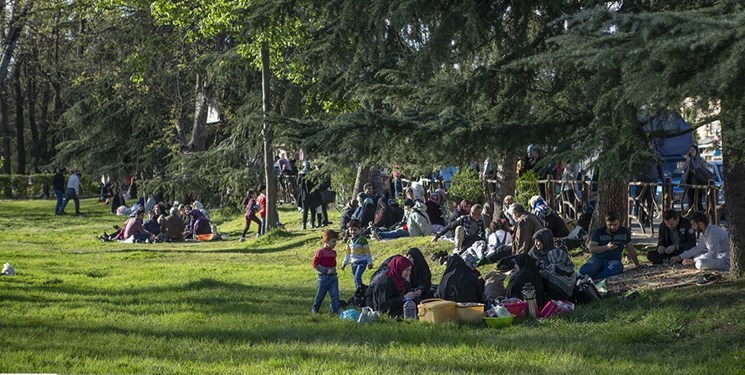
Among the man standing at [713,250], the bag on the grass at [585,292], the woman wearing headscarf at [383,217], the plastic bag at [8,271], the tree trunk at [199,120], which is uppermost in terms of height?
the tree trunk at [199,120]

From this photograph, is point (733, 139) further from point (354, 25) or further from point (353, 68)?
point (353, 68)

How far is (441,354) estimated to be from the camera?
1051cm

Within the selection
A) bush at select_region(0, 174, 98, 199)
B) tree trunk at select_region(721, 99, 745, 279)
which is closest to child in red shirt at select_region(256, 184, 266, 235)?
tree trunk at select_region(721, 99, 745, 279)

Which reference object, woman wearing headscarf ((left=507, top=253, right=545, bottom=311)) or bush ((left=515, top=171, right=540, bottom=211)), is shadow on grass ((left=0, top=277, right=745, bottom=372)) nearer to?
woman wearing headscarf ((left=507, top=253, right=545, bottom=311))

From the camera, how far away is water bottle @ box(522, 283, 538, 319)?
12.9 metres

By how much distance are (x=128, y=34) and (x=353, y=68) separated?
1976cm

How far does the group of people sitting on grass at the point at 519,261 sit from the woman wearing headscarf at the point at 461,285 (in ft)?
0.04

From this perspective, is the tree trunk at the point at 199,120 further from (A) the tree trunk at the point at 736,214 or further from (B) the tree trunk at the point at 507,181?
(A) the tree trunk at the point at 736,214

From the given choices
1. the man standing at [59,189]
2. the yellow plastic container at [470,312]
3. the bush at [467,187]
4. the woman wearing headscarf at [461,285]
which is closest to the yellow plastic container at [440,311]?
the yellow plastic container at [470,312]

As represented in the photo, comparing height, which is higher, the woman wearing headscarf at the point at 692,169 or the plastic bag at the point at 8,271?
the woman wearing headscarf at the point at 692,169

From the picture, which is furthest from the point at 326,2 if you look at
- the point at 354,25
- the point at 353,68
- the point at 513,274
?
the point at 513,274

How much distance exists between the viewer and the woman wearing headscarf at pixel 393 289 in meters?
13.4

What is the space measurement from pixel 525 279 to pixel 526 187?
958cm

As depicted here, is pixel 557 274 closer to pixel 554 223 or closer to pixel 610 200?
pixel 610 200
